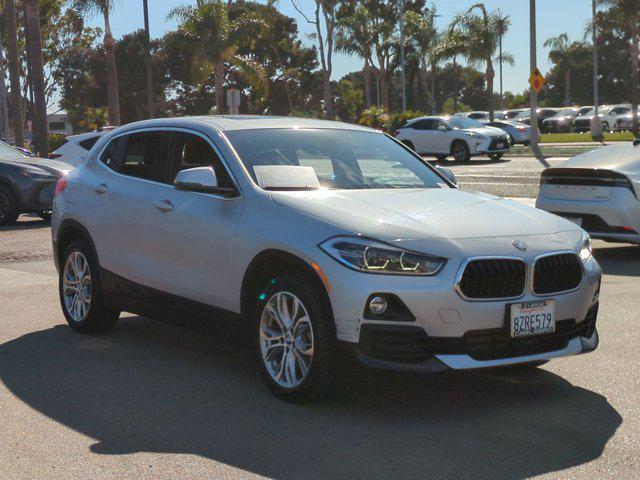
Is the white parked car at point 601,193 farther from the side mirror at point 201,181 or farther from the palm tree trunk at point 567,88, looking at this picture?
the palm tree trunk at point 567,88

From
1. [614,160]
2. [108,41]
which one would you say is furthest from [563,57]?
[614,160]

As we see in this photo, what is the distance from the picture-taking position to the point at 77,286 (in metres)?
7.95

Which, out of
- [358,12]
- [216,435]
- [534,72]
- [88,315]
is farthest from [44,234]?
[358,12]

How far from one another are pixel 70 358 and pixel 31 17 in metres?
26.0

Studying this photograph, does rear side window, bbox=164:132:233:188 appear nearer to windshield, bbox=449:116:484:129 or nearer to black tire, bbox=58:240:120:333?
black tire, bbox=58:240:120:333

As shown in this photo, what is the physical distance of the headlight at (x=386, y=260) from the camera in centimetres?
527

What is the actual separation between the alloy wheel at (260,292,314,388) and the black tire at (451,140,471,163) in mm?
27696

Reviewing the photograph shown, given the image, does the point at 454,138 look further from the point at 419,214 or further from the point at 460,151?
the point at 419,214

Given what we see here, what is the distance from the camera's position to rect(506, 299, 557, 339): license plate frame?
17.6 ft

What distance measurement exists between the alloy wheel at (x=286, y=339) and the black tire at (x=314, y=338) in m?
0.02

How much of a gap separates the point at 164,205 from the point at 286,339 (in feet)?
5.26

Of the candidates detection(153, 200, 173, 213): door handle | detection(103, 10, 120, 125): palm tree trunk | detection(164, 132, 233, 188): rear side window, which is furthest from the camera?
detection(103, 10, 120, 125): palm tree trunk

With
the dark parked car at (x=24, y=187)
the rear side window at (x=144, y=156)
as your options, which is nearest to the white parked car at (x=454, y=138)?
the dark parked car at (x=24, y=187)

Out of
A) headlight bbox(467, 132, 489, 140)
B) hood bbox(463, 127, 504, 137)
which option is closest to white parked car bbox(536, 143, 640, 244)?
headlight bbox(467, 132, 489, 140)
